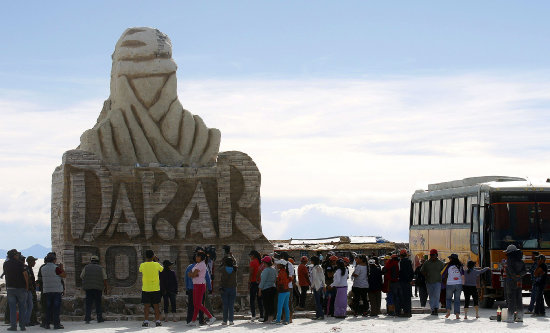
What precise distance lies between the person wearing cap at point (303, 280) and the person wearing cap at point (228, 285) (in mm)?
2769

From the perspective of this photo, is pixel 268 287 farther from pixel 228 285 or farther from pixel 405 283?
pixel 405 283

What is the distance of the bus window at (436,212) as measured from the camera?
86.8 ft

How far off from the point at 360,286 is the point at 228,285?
3183mm

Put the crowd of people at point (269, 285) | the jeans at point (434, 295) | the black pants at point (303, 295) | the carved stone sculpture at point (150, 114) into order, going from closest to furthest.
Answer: the crowd of people at point (269, 285) → the jeans at point (434, 295) → the black pants at point (303, 295) → the carved stone sculpture at point (150, 114)

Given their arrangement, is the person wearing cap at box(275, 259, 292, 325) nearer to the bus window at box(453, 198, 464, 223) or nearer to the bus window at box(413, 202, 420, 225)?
the bus window at box(453, 198, 464, 223)

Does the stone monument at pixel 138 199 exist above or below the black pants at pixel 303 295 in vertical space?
above

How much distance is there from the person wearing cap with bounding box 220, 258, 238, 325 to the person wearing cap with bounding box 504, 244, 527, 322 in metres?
5.51

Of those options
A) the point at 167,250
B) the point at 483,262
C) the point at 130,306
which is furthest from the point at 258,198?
the point at 483,262

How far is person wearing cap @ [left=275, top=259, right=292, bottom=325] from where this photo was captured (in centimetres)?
1816

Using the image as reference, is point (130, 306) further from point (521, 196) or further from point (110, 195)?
point (521, 196)

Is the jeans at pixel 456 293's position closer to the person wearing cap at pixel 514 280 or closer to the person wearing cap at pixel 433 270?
the person wearing cap at pixel 433 270

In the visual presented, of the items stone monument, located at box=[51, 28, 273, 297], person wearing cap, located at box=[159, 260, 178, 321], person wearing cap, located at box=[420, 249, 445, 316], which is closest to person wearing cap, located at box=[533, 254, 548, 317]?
person wearing cap, located at box=[420, 249, 445, 316]

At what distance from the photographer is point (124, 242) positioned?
2219 cm

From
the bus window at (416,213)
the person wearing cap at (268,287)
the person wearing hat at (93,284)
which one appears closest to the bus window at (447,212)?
the bus window at (416,213)
